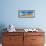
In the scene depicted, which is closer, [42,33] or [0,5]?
[42,33]

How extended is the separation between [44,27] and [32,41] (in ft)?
2.53

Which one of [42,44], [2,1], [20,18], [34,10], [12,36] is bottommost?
[42,44]

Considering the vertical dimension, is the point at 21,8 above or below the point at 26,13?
above

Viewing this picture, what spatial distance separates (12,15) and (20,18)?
0.28 metres

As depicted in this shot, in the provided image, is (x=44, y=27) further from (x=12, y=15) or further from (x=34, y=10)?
(x=12, y=15)

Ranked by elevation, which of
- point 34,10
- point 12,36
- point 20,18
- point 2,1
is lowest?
point 12,36

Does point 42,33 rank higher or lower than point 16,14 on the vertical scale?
lower

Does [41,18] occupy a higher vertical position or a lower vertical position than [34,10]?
lower

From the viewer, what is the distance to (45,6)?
3971 mm

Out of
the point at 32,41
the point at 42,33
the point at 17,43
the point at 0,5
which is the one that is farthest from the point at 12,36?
the point at 0,5

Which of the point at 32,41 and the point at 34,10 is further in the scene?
the point at 34,10

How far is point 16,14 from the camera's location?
3979 mm

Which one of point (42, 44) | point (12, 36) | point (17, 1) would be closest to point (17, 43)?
point (12, 36)

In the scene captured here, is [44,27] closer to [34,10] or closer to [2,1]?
[34,10]
